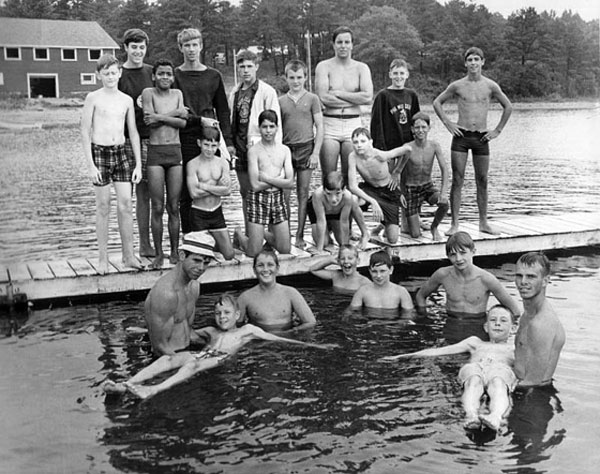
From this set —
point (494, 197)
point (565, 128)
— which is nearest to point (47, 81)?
point (565, 128)

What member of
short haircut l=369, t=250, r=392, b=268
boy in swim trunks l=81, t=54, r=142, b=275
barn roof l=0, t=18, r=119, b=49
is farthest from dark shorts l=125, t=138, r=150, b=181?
barn roof l=0, t=18, r=119, b=49

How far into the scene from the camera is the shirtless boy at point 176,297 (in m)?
6.24

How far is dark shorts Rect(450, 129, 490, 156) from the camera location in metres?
9.63

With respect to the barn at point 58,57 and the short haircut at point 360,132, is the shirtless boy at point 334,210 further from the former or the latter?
the barn at point 58,57

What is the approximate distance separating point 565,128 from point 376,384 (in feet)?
116

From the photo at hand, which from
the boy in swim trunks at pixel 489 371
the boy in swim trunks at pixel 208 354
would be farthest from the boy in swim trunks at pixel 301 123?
the boy in swim trunks at pixel 489 371

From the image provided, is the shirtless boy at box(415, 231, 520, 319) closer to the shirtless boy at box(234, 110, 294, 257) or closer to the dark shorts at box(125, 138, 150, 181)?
the shirtless boy at box(234, 110, 294, 257)

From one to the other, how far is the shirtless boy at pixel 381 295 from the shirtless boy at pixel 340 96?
175 cm

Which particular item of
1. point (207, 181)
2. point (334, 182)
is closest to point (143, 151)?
point (207, 181)

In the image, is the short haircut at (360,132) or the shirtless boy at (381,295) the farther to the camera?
the short haircut at (360,132)

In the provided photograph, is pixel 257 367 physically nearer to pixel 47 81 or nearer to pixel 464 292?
pixel 464 292

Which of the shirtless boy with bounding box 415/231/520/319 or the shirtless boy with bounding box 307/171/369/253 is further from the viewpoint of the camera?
the shirtless boy with bounding box 307/171/369/253

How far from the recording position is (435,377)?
612 cm

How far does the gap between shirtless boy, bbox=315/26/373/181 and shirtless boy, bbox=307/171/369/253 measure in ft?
1.40
